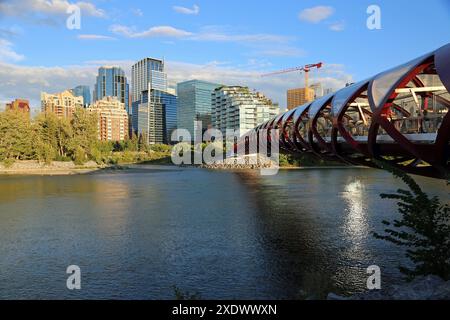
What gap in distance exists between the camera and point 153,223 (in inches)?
855

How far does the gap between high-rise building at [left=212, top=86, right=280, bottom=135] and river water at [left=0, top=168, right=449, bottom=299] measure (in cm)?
10878

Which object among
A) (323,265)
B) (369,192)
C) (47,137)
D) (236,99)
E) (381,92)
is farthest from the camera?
(236,99)

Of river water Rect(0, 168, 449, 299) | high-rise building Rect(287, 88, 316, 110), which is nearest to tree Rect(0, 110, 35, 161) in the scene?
river water Rect(0, 168, 449, 299)

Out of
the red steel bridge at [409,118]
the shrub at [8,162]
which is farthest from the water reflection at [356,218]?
the shrub at [8,162]

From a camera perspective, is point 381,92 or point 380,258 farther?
point 380,258

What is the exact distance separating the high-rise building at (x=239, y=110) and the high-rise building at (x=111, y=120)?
41.2 meters

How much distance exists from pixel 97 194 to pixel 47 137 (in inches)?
2203

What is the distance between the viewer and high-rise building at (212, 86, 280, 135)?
5571 inches

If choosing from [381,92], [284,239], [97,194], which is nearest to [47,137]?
[97,194]

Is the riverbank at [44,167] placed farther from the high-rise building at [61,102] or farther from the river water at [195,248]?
the high-rise building at [61,102]

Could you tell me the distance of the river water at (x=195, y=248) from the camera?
1204 centimetres

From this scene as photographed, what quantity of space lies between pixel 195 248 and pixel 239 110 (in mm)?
127264
